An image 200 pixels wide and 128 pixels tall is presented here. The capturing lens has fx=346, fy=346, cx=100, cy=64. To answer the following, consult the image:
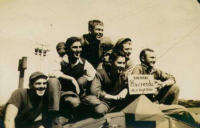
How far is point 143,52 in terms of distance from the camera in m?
4.82

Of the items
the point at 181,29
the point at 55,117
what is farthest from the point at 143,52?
the point at 55,117

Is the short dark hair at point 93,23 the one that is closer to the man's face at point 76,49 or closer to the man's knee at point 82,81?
the man's face at point 76,49

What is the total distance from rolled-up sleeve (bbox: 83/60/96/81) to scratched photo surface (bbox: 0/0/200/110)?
1.38 feet

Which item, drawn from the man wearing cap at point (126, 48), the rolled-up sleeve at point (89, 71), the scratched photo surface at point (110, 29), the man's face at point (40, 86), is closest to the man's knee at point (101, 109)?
the rolled-up sleeve at point (89, 71)

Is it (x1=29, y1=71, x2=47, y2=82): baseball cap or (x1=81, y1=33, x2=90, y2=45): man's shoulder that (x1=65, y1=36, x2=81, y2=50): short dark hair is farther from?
(x1=29, y1=71, x2=47, y2=82): baseball cap

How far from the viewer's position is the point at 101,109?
433cm

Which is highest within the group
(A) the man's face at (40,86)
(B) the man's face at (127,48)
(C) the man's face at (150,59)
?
(B) the man's face at (127,48)

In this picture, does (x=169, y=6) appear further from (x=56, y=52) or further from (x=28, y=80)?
(x=28, y=80)

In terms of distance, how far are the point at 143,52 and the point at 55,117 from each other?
61.0 inches

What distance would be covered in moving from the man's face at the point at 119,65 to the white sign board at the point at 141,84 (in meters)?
0.16

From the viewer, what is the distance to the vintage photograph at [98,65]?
414 cm

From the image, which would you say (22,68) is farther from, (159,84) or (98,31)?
(159,84)

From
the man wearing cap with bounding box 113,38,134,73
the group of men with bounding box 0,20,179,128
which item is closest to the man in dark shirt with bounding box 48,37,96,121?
the group of men with bounding box 0,20,179,128

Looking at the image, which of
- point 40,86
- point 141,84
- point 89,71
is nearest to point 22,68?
point 40,86
